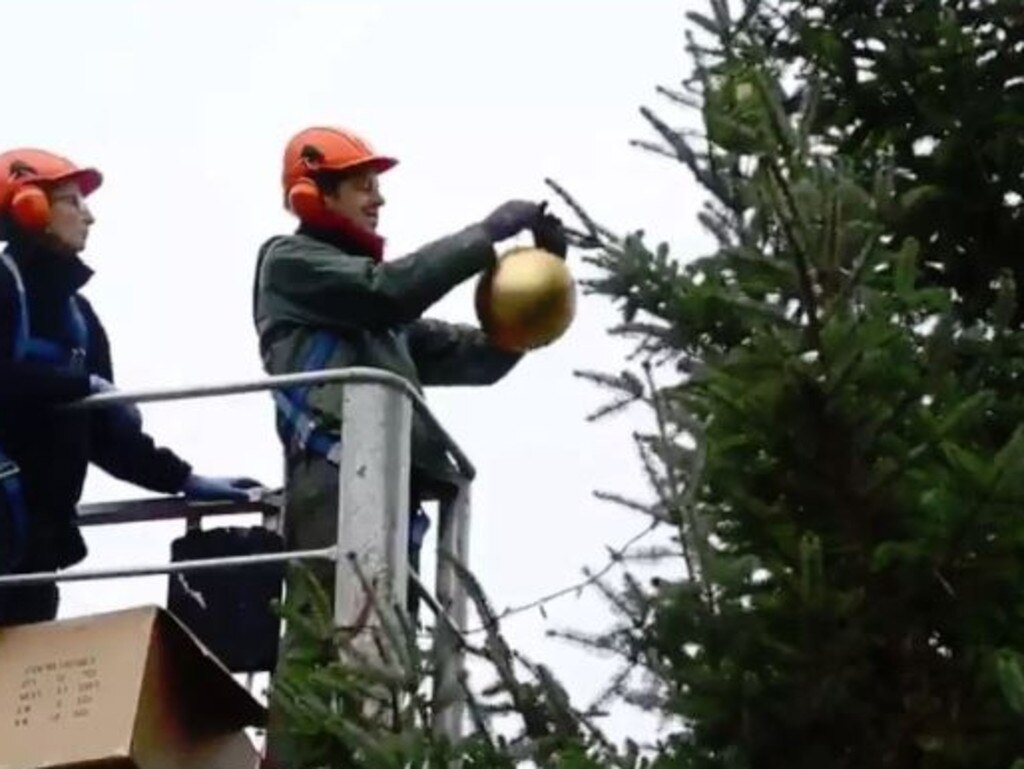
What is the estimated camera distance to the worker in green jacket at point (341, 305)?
6242 mm

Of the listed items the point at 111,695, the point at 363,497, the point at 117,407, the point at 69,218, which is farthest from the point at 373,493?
the point at 69,218

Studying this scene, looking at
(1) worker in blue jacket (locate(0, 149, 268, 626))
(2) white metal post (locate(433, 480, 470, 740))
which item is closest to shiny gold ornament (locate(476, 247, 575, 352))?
(2) white metal post (locate(433, 480, 470, 740))

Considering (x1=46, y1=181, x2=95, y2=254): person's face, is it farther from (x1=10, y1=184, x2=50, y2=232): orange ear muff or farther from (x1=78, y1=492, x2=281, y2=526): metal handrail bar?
(x1=78, y1=492, x2=281, y2=526): metal handrail bar

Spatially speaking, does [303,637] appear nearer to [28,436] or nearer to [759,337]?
[759,337]

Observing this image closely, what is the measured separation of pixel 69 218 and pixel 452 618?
1.54 metres

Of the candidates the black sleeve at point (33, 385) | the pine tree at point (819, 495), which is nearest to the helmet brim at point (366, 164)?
the black sleeve at point (33, 385)

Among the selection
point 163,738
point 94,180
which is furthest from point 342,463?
point 94,180

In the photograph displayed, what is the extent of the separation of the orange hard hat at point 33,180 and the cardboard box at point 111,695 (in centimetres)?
106

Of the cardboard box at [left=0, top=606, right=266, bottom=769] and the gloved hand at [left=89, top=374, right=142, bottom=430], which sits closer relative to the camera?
the cardboard box at [left=0, top=606, right=266, bottom=769]

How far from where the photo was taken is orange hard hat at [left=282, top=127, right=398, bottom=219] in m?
6.71

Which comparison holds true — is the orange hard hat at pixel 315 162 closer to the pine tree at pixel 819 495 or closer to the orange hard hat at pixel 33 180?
the orange hard hat at pixel 33 180

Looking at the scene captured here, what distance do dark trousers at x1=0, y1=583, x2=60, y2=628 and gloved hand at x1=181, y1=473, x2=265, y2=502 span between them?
49cm

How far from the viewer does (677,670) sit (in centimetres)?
464

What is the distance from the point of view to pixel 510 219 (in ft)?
20.5
